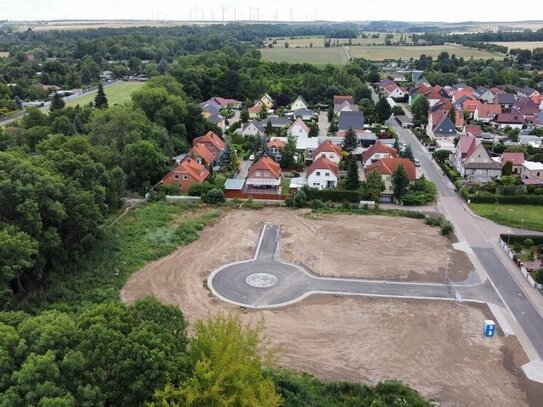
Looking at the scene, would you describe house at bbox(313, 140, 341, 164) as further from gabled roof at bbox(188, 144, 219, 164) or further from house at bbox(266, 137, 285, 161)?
gabled roof at bbox(188, 144, 219, 164)

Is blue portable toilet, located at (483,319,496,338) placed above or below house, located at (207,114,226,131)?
below

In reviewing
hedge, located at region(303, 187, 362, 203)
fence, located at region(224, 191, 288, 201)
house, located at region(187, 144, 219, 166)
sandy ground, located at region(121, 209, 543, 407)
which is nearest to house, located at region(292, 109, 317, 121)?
house, located at region(187, 144, 219, 166)

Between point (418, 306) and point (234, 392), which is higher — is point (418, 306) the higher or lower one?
the lower one

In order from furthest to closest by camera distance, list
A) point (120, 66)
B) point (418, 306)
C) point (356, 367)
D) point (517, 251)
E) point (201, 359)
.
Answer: point (120, 66)
point (517, 251)
point (418, 306)
point (356, 367)
point (201, 359)

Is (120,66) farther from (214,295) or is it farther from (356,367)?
(356,367)

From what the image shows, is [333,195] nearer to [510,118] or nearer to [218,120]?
[218,120]

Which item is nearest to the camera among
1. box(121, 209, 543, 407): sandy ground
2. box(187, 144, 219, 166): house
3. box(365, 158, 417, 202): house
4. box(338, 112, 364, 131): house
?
box(121, 209, 543, 407): sandy ground

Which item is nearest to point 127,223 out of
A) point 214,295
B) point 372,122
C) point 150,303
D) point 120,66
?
point 214,295
